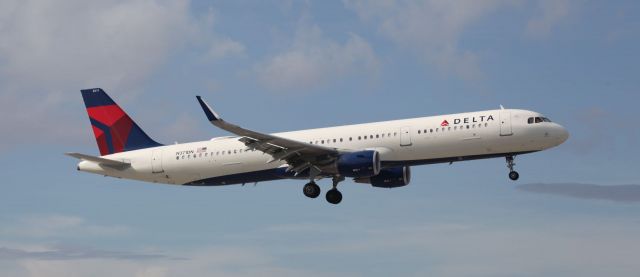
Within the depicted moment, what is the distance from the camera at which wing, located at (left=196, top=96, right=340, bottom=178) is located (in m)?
49.2

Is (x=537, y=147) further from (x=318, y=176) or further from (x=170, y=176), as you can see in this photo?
(x=170, y=176)

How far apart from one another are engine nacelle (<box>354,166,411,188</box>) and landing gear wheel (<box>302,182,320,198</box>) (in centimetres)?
406

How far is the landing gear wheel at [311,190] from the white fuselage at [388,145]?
184 cm

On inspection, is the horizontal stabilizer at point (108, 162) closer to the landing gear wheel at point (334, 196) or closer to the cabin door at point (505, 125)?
the landing gear wheel at point (334, 196)

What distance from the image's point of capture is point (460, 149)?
4916 cm

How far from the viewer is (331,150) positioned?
50438 mm

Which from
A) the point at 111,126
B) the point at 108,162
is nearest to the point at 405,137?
the point at 108,162

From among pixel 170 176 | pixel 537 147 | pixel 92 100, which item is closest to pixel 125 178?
pixel 170 176

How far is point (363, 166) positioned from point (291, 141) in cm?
387

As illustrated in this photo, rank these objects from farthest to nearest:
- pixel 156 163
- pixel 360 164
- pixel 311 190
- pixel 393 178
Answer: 1. pixel 156 163
2. pixel 393 178
3. pixel 311 190
4. pixel 360 164

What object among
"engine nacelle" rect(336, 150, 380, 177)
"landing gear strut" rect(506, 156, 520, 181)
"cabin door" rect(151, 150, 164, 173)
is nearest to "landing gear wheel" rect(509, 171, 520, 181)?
"landing gear strut" rect(506, 156, 520, 181)

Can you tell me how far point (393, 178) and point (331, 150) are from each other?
637 cm

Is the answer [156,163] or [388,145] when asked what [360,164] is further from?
[156,163]

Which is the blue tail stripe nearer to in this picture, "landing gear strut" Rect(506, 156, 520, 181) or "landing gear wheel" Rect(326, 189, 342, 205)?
"landing gear wheel" Rect(326, 189, 342, 205)
